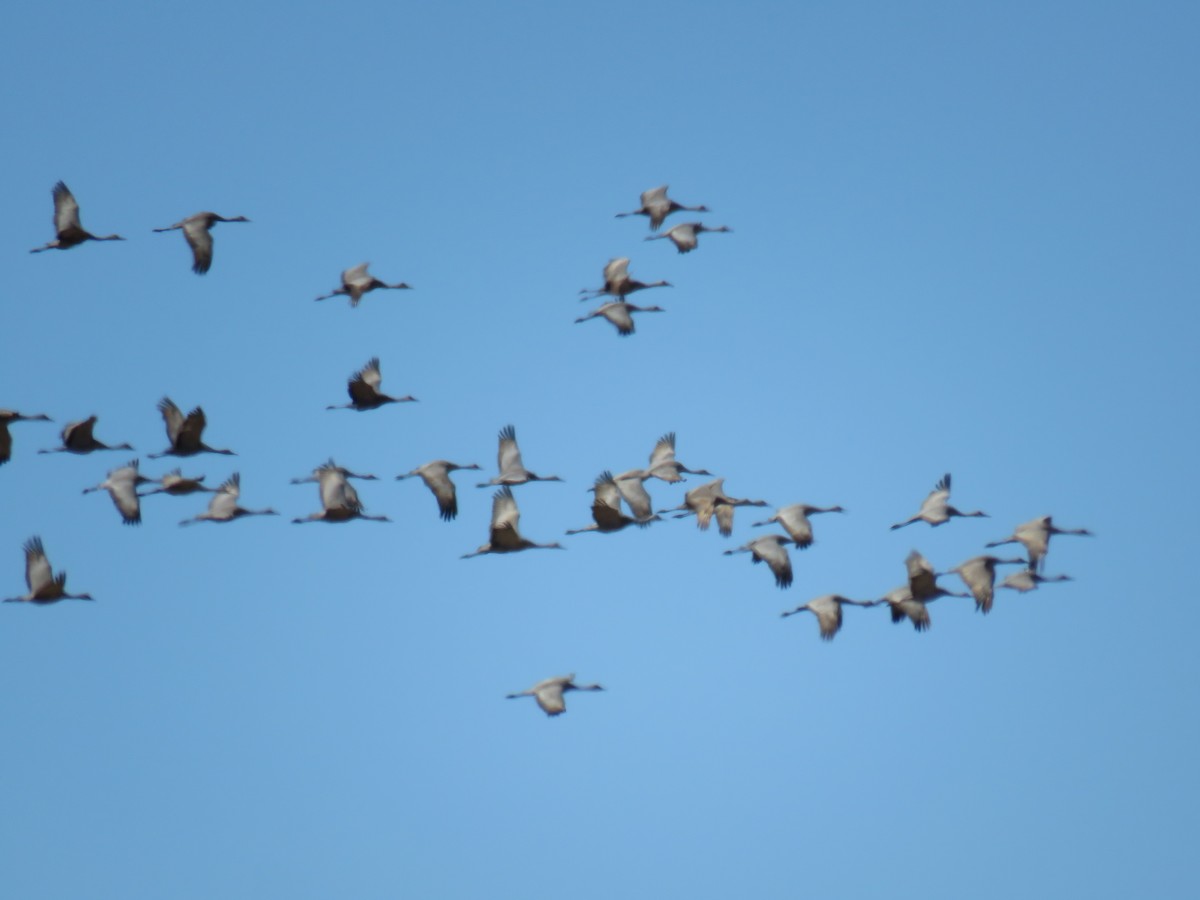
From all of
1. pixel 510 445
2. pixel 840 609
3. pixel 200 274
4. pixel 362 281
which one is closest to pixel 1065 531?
pixel 840 609

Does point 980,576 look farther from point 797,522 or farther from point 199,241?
point 199,241

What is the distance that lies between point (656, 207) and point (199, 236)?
308 inches

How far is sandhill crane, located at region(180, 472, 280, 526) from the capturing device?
36.3 meters

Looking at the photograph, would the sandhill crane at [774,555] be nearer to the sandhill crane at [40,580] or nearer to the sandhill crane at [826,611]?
the sandhill crane at [826,611]

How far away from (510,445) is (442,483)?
2404 mm

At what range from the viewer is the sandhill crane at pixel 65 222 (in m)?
33.2

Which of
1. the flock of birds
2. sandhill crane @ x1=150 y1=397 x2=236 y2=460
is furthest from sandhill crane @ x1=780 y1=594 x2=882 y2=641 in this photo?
sandhill crane @ x1=150 y1=397 x2=236 y2=460

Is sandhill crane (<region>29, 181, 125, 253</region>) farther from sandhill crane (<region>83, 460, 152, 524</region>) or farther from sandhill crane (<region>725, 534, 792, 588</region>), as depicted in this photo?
sandhill crane (<region>725, 534, 792, 588</region>)

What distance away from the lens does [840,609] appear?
34.8 meters

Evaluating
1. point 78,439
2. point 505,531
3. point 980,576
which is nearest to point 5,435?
point 78,439

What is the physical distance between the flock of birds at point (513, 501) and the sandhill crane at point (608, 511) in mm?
21

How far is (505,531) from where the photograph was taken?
3325 centimetres

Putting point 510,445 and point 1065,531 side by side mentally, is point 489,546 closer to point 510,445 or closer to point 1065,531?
point 510,445

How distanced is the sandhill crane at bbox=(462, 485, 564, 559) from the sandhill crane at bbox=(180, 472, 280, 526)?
427 centimetres
